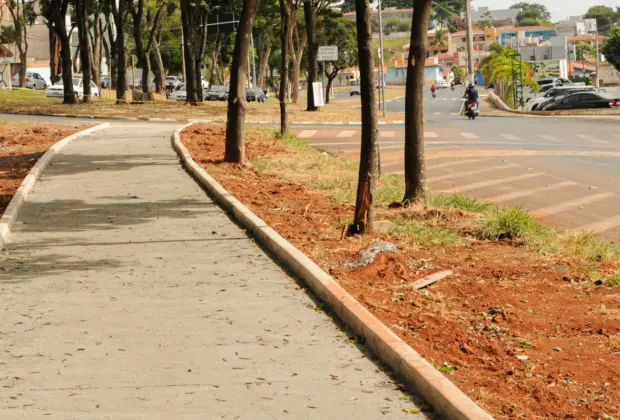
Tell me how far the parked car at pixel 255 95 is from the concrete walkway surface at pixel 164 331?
203 ft

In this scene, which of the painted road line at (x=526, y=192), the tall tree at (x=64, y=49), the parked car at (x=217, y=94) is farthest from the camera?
the parked car at (x=217, y=94)

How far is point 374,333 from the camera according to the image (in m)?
7.10

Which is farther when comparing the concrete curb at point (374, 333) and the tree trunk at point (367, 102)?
the tree trunk at point (367, 102)

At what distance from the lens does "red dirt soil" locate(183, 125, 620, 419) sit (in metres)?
6.23

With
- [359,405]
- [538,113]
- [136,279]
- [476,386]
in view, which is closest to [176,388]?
[359,405]

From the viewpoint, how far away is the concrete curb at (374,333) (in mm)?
5684

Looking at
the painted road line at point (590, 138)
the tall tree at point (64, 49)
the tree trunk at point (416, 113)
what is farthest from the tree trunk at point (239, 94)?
the tall tree at point (64, 49)

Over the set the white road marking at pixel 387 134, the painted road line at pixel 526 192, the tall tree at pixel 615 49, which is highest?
the tall tree at pixel 615 49

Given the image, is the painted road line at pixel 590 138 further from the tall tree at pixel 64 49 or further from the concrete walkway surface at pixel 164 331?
the tall tree at pixel 64 49

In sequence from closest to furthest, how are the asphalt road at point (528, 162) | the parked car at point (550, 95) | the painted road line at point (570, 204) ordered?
the painted road line at point (570, 204) < the asphalt road at point (528, 162) < the parked car at point (550, 95)

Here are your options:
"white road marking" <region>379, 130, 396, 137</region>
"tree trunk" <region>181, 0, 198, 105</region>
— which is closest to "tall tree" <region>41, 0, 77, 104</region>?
"tree trunk" <region>181, 0, 198, 105</region>

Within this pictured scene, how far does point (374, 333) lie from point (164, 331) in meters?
1.65

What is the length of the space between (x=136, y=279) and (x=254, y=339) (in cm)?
254

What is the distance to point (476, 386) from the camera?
20.6 feet
